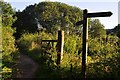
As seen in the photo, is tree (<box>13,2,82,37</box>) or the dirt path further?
tree (<box>13,2,82,37</box>)

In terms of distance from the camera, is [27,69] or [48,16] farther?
[48,16]

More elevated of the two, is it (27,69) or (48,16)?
(48,16)

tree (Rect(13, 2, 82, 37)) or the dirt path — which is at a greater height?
tree (Rect(13, 2, 82, 37))

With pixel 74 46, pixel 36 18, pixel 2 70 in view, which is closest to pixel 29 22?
pixel 36 18

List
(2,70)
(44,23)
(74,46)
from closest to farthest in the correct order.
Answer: (2,70) < (74,46) < (44,23)

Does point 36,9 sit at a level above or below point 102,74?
above

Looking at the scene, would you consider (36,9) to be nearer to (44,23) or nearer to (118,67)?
(44,23)

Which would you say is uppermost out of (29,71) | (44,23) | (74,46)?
(44,23)

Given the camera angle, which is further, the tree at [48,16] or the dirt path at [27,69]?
the tree at [48,16]

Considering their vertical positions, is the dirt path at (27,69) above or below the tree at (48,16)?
below

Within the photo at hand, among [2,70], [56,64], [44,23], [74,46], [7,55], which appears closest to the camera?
[2,70]

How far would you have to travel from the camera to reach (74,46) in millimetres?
16625

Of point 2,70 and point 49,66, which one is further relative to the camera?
point 49,66

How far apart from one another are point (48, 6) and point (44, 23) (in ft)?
10.6
